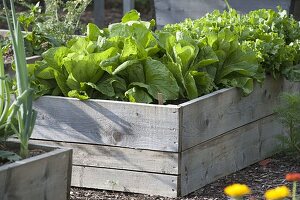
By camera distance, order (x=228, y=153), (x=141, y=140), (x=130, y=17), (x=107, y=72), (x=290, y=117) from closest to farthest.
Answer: (x=141, y=140) → (x=107, y=72) → (x=228, y=153) → (x=290, y=117) → (x=130, y=17)

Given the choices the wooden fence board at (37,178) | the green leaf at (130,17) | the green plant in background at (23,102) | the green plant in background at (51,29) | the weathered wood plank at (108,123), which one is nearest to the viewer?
the wooden fence board at (37,178)

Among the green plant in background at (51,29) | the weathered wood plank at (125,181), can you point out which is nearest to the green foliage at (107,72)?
the weathered wood plank at (125,181)

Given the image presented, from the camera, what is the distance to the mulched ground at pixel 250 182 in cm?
461

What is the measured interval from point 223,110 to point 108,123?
2.45 feet

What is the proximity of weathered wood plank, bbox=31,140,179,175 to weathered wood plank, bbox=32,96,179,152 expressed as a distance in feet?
0.10

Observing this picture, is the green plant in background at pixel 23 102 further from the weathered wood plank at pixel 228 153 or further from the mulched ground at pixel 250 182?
the weathered wood plank at pixel 228 153

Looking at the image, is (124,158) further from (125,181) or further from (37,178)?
(37,178)

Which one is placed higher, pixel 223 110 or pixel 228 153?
pixel 223 110

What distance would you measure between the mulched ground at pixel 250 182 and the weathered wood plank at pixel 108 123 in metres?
0.29

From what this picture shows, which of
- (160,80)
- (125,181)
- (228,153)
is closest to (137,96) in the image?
(160,80)

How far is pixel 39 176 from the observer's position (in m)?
3.83

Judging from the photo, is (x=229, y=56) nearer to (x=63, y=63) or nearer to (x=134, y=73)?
(x=134, y=73)

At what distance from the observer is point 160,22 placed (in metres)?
8.14

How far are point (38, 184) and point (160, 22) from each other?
14.8ft
